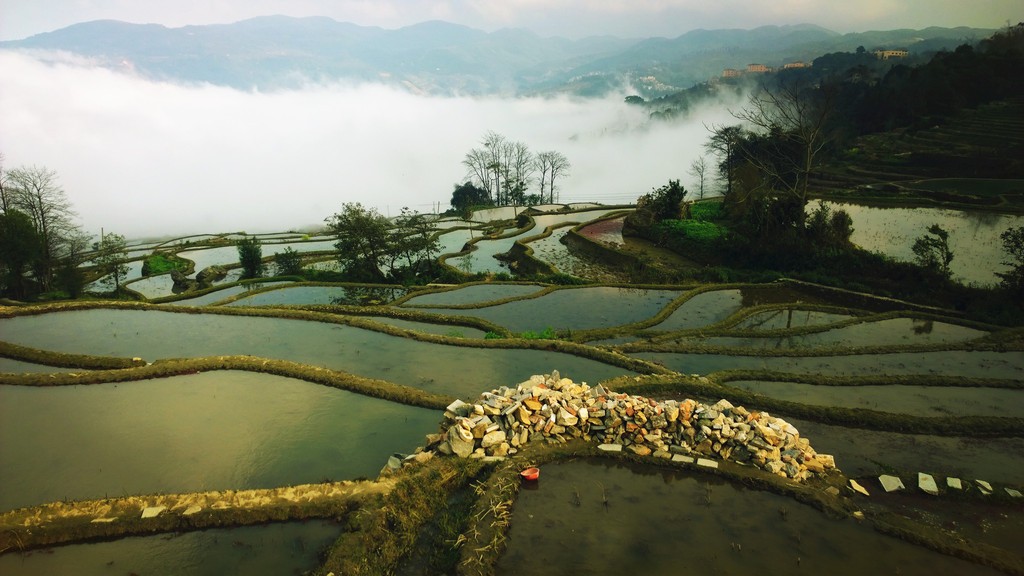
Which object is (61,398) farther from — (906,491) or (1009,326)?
(1009,326)

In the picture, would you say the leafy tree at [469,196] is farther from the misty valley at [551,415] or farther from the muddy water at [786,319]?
the muddy water at [786,319]

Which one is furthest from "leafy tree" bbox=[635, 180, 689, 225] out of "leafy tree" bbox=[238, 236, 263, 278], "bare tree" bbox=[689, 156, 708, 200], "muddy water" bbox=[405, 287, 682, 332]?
"leafy tree" bbox=[238, 236, 263, 278]

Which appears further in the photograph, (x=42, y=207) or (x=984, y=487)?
(x=42, y=207)

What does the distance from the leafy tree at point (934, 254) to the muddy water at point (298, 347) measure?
1503cm

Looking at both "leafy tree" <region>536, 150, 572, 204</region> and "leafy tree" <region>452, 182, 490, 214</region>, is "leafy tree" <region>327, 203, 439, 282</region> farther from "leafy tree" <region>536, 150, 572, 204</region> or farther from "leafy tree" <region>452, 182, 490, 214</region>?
"leafy tree" <region>536, 150, 572, 204</region>

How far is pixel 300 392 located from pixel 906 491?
1100 centimetres

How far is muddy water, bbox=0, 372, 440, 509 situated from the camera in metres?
7.47

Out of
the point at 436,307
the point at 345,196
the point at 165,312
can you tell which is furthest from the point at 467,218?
the point at 345,196

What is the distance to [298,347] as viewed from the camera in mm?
13336

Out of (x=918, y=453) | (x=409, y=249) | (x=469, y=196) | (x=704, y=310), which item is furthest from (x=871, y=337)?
(x=469, y=196)

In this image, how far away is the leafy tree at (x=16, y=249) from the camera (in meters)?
24.7

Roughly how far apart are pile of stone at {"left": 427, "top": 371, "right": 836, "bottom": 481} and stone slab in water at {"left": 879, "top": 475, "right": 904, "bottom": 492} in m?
0.66

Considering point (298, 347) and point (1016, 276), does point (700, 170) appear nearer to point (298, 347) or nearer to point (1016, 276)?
point (1016, 276)

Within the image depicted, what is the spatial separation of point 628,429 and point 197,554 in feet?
20.9
